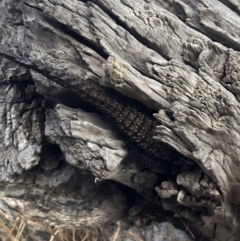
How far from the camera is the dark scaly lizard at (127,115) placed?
3006mm

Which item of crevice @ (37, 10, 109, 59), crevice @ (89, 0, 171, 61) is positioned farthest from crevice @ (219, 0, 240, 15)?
crevice @ (37, 10, 109, 59)

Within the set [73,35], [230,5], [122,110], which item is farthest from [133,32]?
[230,5]

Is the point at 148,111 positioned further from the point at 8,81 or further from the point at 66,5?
the point at 8,81

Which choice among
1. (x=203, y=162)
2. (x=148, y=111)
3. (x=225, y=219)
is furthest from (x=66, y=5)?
(x=225, y=219)

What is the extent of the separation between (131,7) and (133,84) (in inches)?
28.5

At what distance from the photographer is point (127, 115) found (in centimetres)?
302

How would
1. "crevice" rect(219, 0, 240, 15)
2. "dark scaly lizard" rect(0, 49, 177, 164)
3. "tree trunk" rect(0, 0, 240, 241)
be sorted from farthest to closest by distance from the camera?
"crevice" rect(219, 0, 240, 15) → "dark scaly lizard" rect(0, 49, 177, 164) → "tree trunk" rect(0, 0, 240, 241)

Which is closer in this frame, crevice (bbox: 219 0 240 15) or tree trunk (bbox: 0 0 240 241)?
tree trunk (bbox: 0 0 240 241)

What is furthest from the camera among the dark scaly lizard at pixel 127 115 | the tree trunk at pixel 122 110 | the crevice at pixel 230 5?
the crevice at pixel 230 5

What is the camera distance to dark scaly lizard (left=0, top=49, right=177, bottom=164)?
9.86 feet

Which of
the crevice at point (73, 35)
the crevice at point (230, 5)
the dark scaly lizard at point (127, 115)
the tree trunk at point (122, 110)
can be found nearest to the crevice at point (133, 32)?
the tree trunk at point (122, 110)

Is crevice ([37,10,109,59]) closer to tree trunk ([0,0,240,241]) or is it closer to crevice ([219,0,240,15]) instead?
tree trunk ([0,0,240,241])

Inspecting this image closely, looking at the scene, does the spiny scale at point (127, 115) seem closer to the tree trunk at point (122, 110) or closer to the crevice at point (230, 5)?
the tree trunk at point (122, 110)

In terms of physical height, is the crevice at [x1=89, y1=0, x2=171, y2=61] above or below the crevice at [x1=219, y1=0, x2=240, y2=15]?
below
